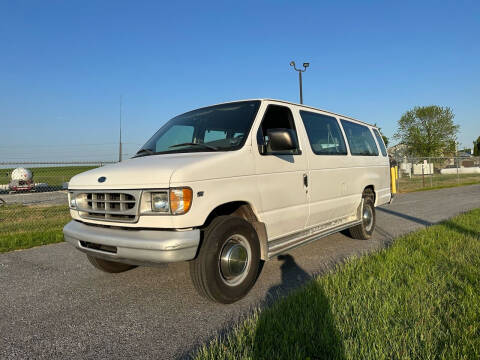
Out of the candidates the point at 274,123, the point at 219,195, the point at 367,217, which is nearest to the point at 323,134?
the point at 274,123

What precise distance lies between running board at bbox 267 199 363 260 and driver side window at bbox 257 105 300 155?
1.02m

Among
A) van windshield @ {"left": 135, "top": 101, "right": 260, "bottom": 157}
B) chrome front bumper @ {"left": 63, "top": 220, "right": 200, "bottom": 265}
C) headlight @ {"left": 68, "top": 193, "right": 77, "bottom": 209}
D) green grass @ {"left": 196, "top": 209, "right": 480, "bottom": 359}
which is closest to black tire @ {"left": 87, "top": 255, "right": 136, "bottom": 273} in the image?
headlight @ {"left": 68, "top": 193, "right": 77, "bottom": 209}

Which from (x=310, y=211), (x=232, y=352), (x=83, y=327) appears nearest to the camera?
(x=232, y=352)

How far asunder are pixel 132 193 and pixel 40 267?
9.15ft

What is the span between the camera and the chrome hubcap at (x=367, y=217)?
A: 226 inches

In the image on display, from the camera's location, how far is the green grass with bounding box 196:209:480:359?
82.7 inches

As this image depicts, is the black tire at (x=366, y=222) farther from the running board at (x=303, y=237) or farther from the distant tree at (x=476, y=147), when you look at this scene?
the distant tree at (x=476, y=147)

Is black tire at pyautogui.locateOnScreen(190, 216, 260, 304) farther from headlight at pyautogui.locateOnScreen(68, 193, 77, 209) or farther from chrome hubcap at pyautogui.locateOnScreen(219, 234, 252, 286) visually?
headlight at pyautogui.locateOnScreen(68, 193, 77, 209)

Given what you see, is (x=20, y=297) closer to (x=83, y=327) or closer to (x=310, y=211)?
(x=83, y=327)

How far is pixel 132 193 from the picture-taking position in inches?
113

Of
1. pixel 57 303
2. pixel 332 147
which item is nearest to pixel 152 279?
pixel 57 303

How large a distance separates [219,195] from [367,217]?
3.81 metres

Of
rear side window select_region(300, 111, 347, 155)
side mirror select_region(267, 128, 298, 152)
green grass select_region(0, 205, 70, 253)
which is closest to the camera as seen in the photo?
side mirror select_region(267, 128, 298, 152)

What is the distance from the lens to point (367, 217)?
229 inches
